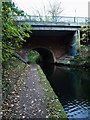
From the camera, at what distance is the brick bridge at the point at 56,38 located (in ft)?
38.5

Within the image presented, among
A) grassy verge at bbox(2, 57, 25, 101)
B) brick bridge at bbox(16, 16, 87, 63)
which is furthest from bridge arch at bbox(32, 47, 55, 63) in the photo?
grassy verge at bbox(2, 57, 25, 101)

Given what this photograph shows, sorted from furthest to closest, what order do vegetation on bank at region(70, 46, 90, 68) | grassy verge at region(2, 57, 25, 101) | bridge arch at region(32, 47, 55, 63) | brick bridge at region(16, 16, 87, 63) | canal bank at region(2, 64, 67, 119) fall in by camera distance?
bridge arch at region(32, 47, 55, 63) → brick bridge at region(16, 16, 87, 63) → vegetation on bank at region(70, 46, 90, 68) → grassy verge at region(2, 57, 25, 101) → canal bank at region(2, 64, 67, 119)

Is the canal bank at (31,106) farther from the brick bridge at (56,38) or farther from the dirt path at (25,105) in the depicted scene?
the brick bridge at (56,38)

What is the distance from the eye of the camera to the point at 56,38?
1544cm

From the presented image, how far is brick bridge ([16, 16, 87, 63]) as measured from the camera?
11.7m

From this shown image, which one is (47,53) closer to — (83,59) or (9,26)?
(83,59)

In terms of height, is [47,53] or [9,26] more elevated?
[9,26]

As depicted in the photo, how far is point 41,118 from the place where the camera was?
2.24 metres

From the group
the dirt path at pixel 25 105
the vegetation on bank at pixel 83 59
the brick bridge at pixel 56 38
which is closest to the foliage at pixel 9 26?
the dirt path at pixel 25 105

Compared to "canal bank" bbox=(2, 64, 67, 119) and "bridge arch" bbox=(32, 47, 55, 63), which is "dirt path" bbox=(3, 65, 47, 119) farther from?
"bridge arch" bbox=(32, 47, 55, 63)

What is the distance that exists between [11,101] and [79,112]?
1.94 meters

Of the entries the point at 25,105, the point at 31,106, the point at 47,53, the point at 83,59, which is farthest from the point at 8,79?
the point at 47,53

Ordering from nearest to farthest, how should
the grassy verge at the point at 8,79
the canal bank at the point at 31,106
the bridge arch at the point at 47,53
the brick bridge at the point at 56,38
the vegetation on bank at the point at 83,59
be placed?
the canal bank at the point at 31,106
the grassy verge at the point at 8,79
the vegetation on bank at the point at 83,59
the brick bridge at the point at 56,38
the bridge arch at the point at 47,53

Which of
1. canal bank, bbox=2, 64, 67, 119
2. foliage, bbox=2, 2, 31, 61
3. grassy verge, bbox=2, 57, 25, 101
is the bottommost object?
canal bank, bbox=2, 64, 67, 119
